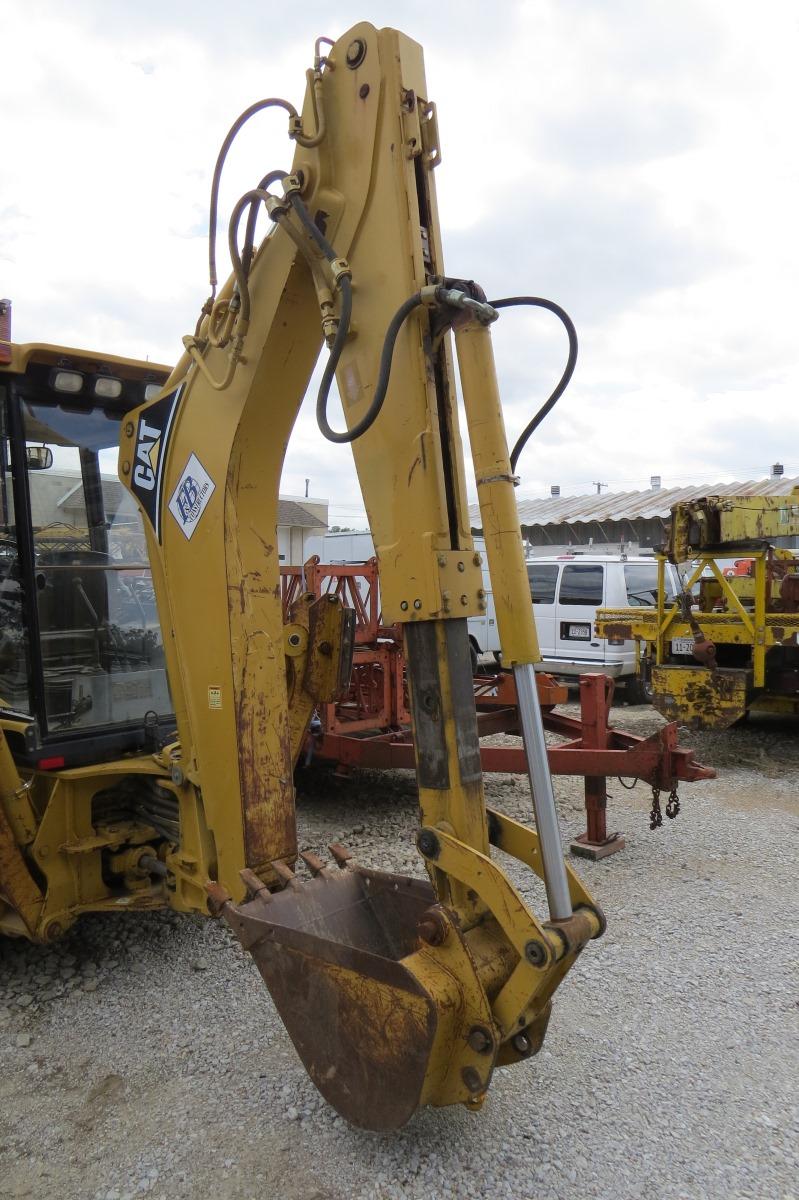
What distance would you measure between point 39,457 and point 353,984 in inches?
105

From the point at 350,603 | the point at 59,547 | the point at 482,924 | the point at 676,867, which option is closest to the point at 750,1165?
the point at 482,924

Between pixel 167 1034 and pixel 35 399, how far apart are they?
276 centimetres

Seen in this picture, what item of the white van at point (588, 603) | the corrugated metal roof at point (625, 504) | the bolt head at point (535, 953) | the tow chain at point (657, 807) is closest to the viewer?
the bolt head at point (535, 953)

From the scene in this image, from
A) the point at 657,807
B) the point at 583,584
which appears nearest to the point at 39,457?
the point at 657,807

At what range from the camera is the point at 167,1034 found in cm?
336

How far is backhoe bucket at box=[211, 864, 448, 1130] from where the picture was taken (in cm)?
234

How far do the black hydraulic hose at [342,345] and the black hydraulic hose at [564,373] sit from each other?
0.33m

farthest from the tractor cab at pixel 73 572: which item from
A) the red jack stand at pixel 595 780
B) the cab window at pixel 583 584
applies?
the cab window at pixel 583 584

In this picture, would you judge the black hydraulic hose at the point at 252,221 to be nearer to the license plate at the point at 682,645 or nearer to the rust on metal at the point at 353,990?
the rust on metal at the point at 353,990

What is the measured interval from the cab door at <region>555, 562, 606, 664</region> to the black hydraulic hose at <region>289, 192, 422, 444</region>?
29.7ft

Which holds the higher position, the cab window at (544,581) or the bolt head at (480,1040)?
the cab window at (544,581)

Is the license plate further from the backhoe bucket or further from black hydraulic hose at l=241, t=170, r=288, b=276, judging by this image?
black hydraulic hose at l=241, t=170, r=288, b=276

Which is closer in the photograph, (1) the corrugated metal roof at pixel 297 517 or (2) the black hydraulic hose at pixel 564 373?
(2) the black hydraulic hose at pixel 564 373

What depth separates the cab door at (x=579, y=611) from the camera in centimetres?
1123
